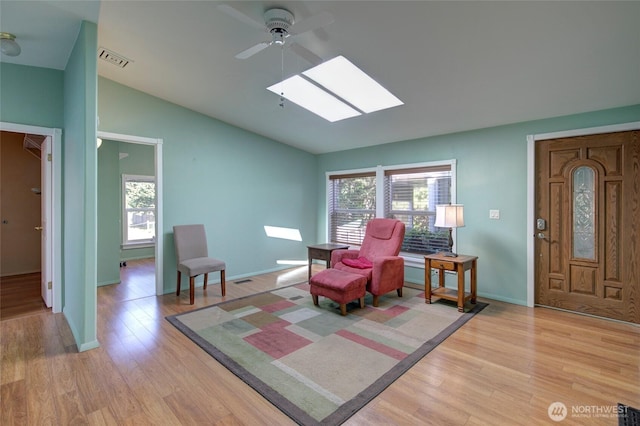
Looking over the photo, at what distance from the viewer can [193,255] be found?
436 centimetres

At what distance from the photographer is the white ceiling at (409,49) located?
2.21 metres

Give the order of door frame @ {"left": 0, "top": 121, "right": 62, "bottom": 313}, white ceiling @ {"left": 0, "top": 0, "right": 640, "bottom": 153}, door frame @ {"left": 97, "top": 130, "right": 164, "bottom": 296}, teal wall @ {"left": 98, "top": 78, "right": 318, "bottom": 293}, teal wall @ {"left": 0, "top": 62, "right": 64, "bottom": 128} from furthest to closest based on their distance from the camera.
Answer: door frame @ {"left": 97, "top": 130, "right": 164, "bottom": 296}
teal wall @ {"left": 98, "top": 78, "right": 318, "bottom": 293}
door frame @ {"left": 0, "top": 121, "right": 62, "bottom": 313}
teal wall @ {"left": 0, "top": 62, "right": 64, "bottom": 128}
white ceiling @ {"left": 0, "top": 0, "right": 640, "bottom": 153}

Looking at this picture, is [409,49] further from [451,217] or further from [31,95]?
[31,95]

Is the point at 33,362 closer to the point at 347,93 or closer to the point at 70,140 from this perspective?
the point at 70,140

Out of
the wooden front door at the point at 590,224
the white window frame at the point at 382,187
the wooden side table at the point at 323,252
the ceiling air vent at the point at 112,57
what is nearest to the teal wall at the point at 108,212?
the ceiling air vent at the point at 112,57

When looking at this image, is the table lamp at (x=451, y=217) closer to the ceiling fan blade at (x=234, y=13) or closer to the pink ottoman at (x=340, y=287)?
the pink ottoman at (x=340, y=287)

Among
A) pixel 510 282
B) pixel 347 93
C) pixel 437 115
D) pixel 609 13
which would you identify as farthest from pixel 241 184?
pixel 609 13

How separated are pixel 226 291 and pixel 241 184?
1.82 meters

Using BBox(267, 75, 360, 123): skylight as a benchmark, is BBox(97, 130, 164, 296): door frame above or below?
below

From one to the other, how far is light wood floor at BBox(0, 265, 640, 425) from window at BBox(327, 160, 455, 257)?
188 centimetres

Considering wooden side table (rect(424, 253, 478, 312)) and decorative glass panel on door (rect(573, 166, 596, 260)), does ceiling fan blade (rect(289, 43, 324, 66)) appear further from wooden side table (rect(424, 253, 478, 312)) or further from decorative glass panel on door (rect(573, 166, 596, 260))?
decorative glass panel on door (rect(573, 166, 596, 260))

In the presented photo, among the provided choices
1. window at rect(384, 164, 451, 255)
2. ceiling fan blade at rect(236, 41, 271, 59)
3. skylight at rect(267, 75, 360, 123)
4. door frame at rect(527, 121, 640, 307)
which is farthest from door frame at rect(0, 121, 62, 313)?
door frame at rect(527, 121, 640, 307)

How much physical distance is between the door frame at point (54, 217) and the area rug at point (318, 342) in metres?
1.50

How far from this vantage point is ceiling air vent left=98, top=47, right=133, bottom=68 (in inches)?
124
